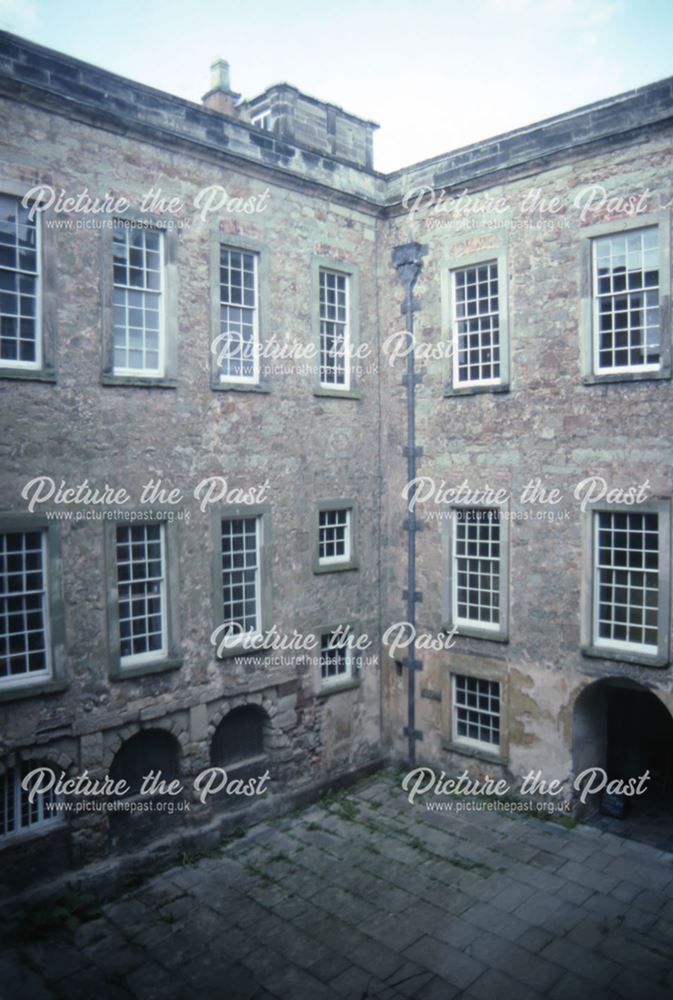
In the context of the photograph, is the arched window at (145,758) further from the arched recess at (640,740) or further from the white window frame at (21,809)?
the arched recess at (640,740)

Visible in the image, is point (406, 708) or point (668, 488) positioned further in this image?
point (406, 708)

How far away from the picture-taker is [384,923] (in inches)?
461

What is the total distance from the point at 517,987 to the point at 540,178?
1340cm

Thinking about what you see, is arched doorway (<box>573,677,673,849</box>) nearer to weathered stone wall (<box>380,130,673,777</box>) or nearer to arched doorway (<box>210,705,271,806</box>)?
weathered stone wall (<box>380,130,673,777</box>)

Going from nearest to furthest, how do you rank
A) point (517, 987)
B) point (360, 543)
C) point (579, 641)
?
point (517, 987) → point (579, 641) → point (360, 543)

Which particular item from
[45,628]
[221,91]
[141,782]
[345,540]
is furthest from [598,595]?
[221,91]

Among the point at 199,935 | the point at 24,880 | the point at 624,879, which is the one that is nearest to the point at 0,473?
the point at 24,880

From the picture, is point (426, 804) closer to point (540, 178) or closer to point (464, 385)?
point (464, 385)

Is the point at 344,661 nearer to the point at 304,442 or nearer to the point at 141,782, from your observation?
the point at 304,442

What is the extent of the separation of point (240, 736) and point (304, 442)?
5910 millimetres

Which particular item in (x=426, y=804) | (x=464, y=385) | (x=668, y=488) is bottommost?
(x=426, y=804)

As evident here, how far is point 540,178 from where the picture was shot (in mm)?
14648

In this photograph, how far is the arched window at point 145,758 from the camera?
43.5 feet

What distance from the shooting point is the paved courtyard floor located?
33.9 feet
